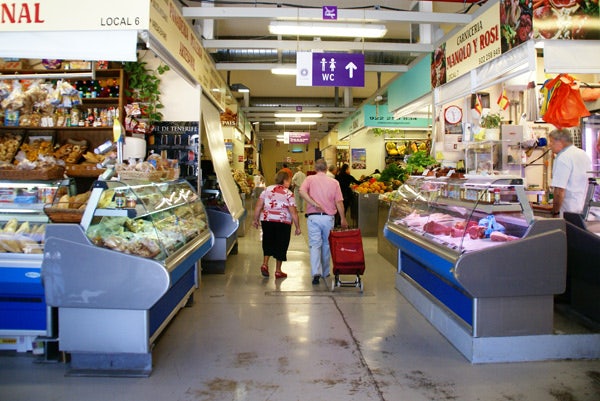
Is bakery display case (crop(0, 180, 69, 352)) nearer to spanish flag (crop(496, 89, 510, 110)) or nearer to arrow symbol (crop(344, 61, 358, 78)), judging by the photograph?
arrow symbol (crop(344, 61, 358, 78))

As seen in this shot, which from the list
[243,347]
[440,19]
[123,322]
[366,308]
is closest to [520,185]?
[366,308]

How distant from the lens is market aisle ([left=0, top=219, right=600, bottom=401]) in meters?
3.13

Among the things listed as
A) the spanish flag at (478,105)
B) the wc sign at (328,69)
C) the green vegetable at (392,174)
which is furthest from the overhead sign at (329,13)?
the green vegetable at (392,174)

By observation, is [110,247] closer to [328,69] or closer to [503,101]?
[328,69]

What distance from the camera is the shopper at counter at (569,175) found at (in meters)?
4.84

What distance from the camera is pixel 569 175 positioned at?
16.0 ft

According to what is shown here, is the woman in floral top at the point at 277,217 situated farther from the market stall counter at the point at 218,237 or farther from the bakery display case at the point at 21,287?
the bakery display case at the point at 21,287

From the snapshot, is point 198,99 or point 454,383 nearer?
point 454,383

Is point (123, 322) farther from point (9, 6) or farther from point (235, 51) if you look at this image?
point (235, 51)

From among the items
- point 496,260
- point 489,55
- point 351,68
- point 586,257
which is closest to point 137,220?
point 496,260

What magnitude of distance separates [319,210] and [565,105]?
3116 millimetres

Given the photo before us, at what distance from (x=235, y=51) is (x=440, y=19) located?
4.74 m

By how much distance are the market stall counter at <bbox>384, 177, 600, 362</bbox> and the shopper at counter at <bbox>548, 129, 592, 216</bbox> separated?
1.20 m

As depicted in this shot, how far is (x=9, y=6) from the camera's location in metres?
4.06
